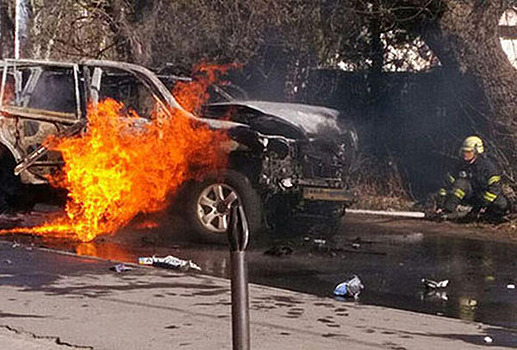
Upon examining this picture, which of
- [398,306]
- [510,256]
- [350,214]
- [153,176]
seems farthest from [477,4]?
[398,306]

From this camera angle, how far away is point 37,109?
12766mm

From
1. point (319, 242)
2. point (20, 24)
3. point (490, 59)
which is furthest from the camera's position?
point (20, 24)

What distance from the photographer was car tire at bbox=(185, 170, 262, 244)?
39.3 feet

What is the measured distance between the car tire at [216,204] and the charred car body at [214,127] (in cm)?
1

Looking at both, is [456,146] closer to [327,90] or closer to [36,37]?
[327,90]

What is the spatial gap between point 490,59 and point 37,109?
23.2 feet

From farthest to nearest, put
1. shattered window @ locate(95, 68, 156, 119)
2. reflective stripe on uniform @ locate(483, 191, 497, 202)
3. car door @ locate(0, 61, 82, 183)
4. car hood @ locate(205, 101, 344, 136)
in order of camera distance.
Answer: reflective stripe on uniform @ locate(483, 191, 497, 202), car hood @ locate(205, 101, 344, 136), shattered window @ locate(95, 68, 156, 119), car door @ locate(0, 61, 82, 183)

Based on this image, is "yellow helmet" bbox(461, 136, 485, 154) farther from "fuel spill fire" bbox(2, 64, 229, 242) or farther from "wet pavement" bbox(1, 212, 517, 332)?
"fuel spill fire" bbox(2, 64, 229, 242)

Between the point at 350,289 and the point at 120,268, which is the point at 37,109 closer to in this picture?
the point at 120,268

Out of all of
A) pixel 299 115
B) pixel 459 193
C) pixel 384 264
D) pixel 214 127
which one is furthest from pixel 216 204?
pixel 459 193

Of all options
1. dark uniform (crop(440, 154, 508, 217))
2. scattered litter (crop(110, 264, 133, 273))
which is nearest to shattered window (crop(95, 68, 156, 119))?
scattered litter (crop(110, 264, 133, 273))

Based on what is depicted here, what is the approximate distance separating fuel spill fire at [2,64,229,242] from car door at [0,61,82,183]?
0.84 ft

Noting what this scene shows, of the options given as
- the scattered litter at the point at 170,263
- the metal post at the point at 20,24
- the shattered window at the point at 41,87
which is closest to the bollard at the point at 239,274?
the scattered litter at the point at 170,263

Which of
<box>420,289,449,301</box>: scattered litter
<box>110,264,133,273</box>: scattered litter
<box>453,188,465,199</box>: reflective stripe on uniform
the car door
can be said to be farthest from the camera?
<box>453,188,465,199</box>: reflective stripe on uniform
